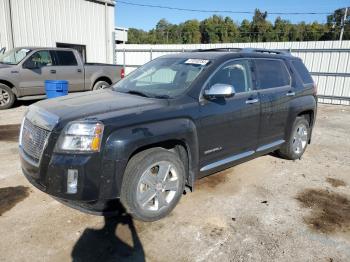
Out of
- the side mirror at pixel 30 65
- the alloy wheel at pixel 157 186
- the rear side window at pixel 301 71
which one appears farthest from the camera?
the side mirror at pixel 30 65

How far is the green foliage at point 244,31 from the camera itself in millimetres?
73812

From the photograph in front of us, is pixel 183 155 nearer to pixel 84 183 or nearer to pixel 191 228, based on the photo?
pixel 191 228

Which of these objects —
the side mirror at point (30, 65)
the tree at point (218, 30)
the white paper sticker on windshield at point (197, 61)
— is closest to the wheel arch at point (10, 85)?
the side mirror at point (30, 65)

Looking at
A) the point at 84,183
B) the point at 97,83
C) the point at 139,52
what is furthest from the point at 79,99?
the point at 139,52

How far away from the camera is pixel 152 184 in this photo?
335 cm

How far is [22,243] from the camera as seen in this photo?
3.03 metres

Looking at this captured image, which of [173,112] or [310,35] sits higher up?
[310,35]

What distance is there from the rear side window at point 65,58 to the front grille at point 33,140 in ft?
24.8

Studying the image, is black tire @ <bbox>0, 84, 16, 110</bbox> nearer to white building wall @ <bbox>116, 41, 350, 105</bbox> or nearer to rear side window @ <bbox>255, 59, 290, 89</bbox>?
rear side window @ <bbox>255, 59, 290, 89</bbox>

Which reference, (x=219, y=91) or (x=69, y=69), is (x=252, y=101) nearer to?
Result: (x=219, y=91)

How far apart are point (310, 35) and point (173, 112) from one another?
83361 mm

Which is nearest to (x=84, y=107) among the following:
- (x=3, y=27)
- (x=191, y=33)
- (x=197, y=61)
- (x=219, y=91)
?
(x=219, y=91)

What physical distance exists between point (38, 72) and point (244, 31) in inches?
3223

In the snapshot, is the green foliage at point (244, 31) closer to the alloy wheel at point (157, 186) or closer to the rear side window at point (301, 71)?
the rear side window at point (301, 71)
